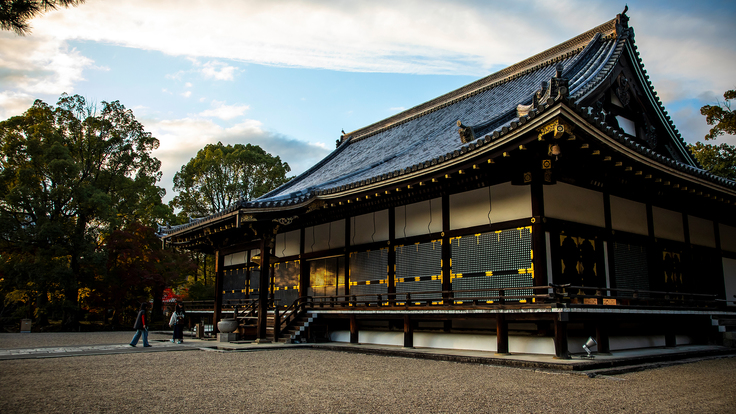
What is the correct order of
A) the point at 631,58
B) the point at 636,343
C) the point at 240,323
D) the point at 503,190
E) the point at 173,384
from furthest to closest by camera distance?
the point at 240,323
the point at 631,58
the point at 636,343
the point at 503,190
the point at 173,384

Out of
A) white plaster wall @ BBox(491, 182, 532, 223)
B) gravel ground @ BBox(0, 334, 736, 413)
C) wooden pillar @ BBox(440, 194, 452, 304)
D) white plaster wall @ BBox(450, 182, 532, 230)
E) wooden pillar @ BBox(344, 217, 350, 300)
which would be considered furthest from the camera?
wooden pillar @ BBox(344, 217, 350, 300)

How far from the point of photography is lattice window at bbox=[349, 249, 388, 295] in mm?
14906

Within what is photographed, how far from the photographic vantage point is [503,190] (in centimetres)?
Result: 1198

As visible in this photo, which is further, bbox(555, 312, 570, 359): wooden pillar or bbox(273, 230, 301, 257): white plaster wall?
bbox(273, 230, 301, 257): white plaster wall

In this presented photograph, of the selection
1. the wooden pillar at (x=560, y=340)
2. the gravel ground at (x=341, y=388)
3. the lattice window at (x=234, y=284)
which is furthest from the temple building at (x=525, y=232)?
the gravel ground at (x=341, y=388)

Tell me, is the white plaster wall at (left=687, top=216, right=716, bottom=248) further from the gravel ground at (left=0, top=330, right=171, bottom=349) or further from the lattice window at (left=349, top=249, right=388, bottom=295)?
the gravel ground at (left=0, top=330, right=171, bottom=349)

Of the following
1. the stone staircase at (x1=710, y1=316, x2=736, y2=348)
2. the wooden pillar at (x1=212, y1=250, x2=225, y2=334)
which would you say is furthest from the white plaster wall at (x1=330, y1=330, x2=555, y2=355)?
the stone staircase at (x1=710, y1=316, x2=736, y2=348)

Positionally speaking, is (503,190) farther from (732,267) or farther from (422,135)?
(732,267)

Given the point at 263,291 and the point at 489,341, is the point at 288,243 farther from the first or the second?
the point at 489,341

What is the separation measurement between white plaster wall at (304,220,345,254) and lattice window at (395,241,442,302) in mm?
2936

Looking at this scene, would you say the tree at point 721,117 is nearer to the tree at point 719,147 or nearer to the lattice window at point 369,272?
the tree at point 719,147

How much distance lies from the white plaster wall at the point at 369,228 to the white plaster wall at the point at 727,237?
483 inches

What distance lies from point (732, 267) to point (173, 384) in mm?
18933

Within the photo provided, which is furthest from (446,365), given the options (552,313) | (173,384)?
(173,384)
